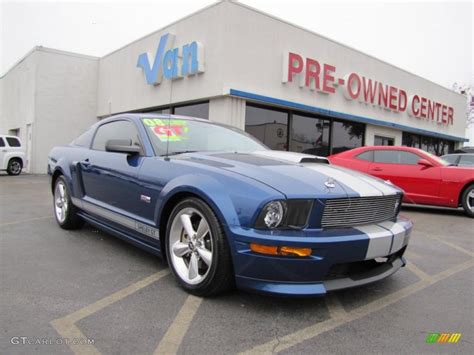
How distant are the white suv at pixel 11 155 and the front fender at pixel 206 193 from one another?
579 inches

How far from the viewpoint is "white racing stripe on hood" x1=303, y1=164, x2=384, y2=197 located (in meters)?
2.80

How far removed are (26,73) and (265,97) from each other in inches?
508

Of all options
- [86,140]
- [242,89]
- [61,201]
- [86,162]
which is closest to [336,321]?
[86,162]

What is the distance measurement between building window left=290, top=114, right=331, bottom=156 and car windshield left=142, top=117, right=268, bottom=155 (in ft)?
27.9

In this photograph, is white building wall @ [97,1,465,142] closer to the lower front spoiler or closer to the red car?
the red car

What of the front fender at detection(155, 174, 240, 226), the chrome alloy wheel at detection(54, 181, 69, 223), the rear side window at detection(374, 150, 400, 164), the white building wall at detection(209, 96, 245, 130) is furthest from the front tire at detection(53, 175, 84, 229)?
the rear side window at detection(374, 150, 400, 164)

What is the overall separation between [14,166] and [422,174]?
14.9 meters

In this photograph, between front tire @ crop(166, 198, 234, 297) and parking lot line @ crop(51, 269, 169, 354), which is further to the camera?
front tire @ crop(166, 198, 234, 297)

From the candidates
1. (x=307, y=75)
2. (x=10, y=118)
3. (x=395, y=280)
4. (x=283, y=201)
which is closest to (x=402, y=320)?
(x=395, y=280)

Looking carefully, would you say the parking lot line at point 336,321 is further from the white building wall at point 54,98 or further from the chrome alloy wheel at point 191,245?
the white building wall at point 54,98

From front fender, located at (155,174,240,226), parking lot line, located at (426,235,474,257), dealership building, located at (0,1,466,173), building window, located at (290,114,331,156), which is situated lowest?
parking lot line, located at (426,235,474,257)

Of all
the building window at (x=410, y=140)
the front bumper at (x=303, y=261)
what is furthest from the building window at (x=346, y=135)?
the front bumper at (x=303, y=261)

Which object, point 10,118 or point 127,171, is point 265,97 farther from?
point 10,118

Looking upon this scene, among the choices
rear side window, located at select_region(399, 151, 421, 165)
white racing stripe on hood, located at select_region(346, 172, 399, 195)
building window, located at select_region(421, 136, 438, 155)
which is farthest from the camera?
building window, located at select_region(421, 136, 438, 155)
